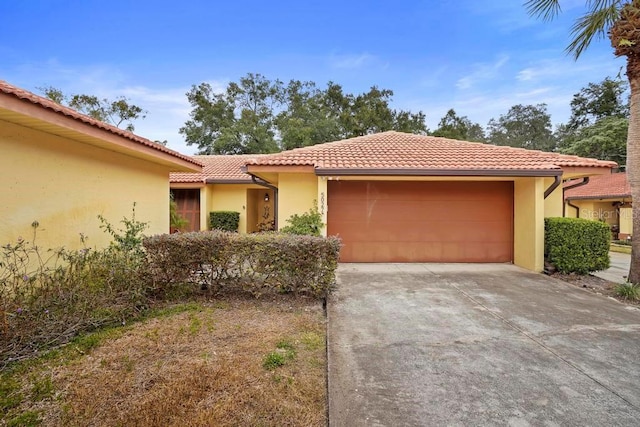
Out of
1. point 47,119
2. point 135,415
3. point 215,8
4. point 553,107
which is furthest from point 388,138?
point 553,107

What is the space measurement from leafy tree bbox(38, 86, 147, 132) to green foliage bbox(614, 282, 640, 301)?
28160 millimetres

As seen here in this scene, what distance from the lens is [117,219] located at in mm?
6762

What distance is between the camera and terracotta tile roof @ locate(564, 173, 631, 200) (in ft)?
53.2

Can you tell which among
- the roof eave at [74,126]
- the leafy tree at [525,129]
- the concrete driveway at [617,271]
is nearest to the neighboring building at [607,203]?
the concrete driveway at [617,271]

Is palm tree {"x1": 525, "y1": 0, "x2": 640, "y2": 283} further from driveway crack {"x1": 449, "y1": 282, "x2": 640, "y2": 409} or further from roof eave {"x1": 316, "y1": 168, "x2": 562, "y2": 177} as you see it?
driveway crack {"x1": 449, "y1": 282, "x2": 640, "y2": 409}

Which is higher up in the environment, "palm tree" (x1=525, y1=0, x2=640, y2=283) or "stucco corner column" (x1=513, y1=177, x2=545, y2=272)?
"palm tree" (x1=525, y1=0, x2=640, y2=283)

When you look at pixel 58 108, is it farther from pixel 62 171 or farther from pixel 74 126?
pixel 62 171

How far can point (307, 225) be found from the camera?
8.71 meters

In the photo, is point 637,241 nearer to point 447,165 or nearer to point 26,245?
point 447,165

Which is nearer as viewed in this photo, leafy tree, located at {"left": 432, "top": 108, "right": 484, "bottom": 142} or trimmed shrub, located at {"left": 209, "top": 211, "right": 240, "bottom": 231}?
trimmed shrub, located at {"left": 209, "top": 211, "right": 240, "bottom": 231}

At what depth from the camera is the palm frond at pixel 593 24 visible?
6.78 meters

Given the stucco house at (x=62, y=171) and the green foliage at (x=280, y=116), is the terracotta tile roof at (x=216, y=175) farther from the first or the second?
the green foliage at (x=280, y=116)

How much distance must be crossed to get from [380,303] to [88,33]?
45.7 ft

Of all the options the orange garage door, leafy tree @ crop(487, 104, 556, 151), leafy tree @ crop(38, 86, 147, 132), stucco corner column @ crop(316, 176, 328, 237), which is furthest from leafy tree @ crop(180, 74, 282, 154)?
leafy tree @ crop(487, 104, 556, 151)
